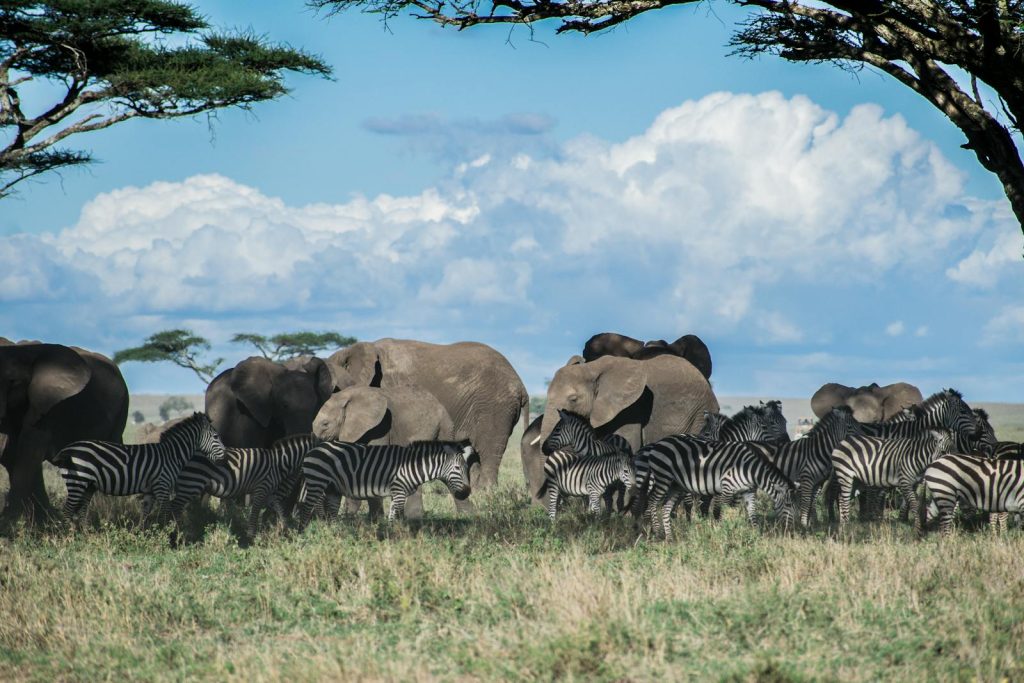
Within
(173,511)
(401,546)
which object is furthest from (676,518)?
(173,511)

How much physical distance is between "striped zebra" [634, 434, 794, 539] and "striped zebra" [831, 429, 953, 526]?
783mm

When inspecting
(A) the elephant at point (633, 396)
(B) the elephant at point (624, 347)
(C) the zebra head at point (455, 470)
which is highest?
(B) the elephant at point (624, 347)

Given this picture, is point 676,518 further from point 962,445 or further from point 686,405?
point 686,405

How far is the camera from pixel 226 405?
2186cm

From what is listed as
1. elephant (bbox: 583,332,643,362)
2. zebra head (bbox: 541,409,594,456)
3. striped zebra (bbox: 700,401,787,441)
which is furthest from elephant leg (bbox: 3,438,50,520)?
elephant (bbox: 583,332,643,362)

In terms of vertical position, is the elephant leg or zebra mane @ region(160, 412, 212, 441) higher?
zebra mane @ region(160, 412, 212, 441)

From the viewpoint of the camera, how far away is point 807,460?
1582 centimetres

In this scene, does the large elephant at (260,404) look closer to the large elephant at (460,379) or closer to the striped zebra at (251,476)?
the large elephant at (460,379)

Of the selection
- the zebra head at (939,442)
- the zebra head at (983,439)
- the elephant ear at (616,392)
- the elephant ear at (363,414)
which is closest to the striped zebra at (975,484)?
the zebra head at (939,442)

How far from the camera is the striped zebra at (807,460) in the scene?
1554 cm

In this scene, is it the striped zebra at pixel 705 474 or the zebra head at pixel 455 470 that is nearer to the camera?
the striped zebra at pixel 705 474

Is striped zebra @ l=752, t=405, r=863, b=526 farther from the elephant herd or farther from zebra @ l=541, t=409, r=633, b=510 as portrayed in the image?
the elephant herd

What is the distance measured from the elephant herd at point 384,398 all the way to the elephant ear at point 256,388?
19 mm

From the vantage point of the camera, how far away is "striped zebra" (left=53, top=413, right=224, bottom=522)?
48.1 feet
